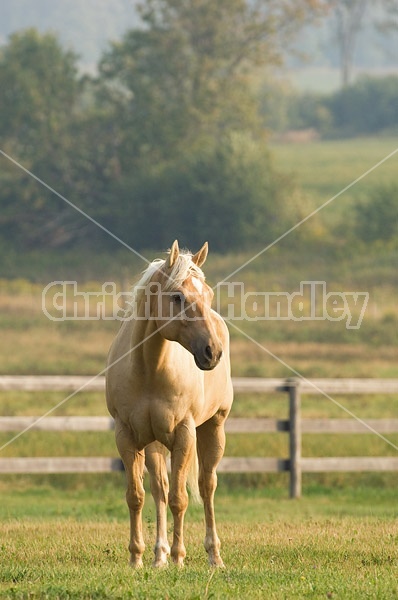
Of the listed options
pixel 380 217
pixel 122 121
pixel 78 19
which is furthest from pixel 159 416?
pixel 78 19

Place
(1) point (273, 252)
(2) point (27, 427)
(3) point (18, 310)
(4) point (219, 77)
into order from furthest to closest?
(4) point (219, 77) < (1) point (273, 252) < (3) point (18, 310) < (2) point (27, 427)

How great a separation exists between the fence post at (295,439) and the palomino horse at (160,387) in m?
5.63

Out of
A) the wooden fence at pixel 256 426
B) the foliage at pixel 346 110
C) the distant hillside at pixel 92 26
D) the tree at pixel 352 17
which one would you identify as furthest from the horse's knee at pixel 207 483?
the distant hillside at pixel 92 26

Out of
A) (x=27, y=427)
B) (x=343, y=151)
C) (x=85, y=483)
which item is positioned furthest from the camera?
(x=343, y=151)

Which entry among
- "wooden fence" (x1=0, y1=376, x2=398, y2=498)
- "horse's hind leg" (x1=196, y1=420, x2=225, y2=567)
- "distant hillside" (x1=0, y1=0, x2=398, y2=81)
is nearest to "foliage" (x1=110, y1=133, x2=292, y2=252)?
"wooden fence" (x1=0, y1=376, x2=398, y2=498)

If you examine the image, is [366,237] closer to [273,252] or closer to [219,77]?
[273,252]

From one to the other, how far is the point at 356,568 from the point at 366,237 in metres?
48.1

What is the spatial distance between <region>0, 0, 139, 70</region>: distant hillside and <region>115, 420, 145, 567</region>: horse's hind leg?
150779mm

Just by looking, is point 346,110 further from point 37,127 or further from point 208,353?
point 208,353

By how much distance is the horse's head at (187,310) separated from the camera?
286 inches

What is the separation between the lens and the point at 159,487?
828 centimetres

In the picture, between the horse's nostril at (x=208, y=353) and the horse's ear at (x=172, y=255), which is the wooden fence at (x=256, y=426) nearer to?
the horse's ear at (x=172, y=255)

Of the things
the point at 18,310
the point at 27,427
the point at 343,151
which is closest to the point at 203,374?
the point at 27,427

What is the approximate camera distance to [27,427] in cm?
1291
